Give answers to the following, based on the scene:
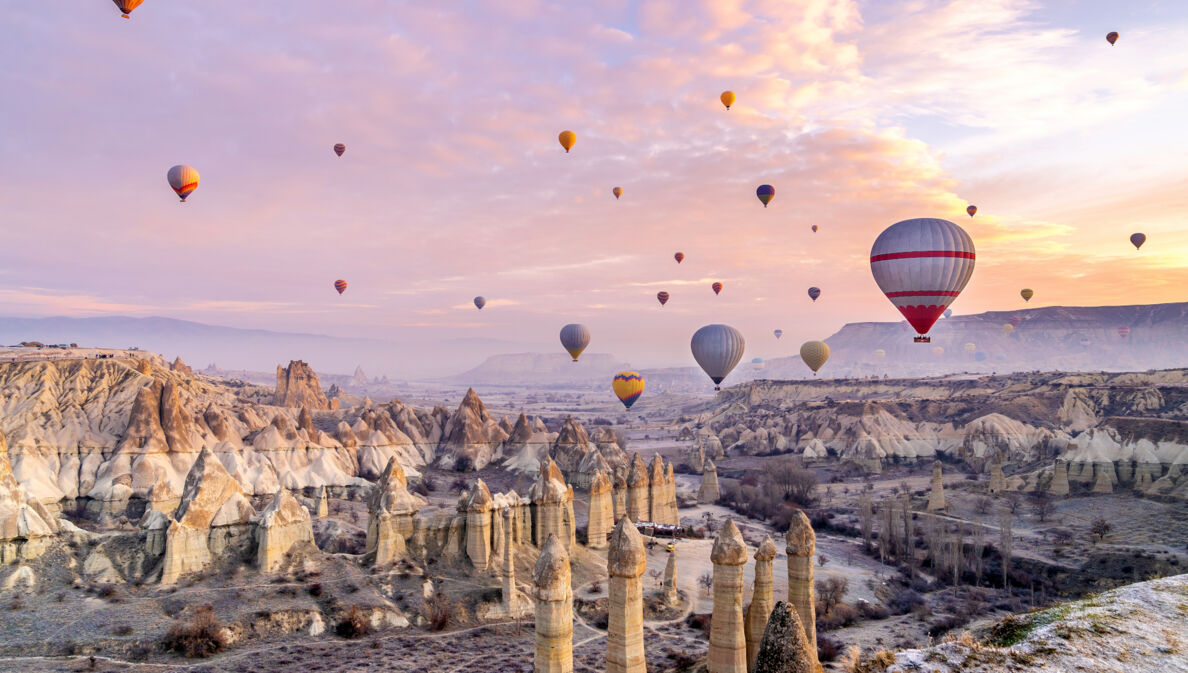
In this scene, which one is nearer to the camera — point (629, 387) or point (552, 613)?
point (552, 613)

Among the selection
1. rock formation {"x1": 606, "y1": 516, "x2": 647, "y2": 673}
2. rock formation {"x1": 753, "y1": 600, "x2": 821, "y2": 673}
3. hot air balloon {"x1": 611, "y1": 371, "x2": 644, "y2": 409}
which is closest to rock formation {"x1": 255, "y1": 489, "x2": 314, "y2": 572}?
rock formation {"x1": 606, "y1": 516, "x2": 647, "y2": 673}

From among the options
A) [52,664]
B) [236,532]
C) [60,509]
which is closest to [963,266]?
[236,532]

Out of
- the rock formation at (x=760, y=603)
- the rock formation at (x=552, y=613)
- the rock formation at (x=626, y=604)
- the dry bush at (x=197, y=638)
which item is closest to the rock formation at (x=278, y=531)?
the dry bush at (x=197, y=638)

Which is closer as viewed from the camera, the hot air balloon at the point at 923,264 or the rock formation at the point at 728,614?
the rock formation at the point at 728,614

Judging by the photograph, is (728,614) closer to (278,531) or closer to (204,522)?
(278,531)

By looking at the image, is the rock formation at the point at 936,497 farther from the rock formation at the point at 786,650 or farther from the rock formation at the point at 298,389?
the rock formation at the point at 298,389

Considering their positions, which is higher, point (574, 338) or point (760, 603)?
point (574, 338)

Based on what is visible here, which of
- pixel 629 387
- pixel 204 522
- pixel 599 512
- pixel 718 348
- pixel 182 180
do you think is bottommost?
pixel 599 512

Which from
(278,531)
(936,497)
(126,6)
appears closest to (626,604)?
(278,531)
